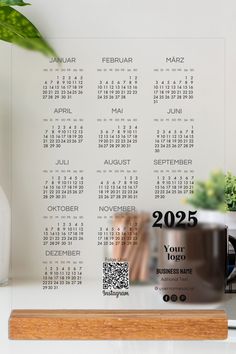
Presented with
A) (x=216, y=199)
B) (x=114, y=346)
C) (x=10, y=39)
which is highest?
(x=10, y=39)

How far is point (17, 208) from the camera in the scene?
872 millimetres

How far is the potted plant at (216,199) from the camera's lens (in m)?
0.84

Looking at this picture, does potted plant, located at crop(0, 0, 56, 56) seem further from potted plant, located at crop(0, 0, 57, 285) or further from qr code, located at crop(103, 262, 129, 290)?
qr code, located at crop(103, 262, 129, 290)

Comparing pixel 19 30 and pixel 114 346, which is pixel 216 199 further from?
pixel 19 30

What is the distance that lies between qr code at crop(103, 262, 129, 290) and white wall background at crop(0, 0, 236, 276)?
0.14 meters

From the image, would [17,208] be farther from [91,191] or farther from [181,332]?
[181,332]

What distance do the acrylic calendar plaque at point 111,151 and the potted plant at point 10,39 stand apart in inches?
0.7

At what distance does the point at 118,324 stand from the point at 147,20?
444 millimetres

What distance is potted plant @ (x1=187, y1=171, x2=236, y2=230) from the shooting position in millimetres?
840

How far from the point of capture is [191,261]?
0.84m

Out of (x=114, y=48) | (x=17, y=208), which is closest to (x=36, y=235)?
(x=17, y=208)

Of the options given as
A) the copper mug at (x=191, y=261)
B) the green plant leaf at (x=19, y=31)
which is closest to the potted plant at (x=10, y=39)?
the green plant leaf at (x=19, y=31)

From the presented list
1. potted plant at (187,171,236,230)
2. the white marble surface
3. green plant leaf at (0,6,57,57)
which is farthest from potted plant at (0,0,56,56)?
the white marble surface

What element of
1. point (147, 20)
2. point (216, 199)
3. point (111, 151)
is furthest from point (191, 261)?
point (147, 20)
